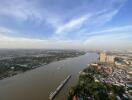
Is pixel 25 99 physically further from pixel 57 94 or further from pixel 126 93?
pixel 126 93

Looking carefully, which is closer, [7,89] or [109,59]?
[7,89]

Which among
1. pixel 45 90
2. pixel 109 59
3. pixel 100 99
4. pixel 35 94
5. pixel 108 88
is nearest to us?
pixel 100 99

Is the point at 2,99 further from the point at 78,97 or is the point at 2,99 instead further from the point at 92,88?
the point at 92,88

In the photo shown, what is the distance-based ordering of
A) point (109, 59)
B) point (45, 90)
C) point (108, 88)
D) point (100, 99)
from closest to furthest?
point (100, 99) → point (45, 90) → point (108, 88) → point (109, 59)

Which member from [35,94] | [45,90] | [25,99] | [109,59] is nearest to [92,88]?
[45,90]

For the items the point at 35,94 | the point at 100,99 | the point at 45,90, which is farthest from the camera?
the point at 45,90

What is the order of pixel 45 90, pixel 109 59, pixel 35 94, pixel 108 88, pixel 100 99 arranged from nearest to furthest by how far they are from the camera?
pixel 100 99 → pixel 35 94 → pixel 45 90 → pixel 108 88 → pixel 109 59

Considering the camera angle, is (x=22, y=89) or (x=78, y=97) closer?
(x=78, y=97)

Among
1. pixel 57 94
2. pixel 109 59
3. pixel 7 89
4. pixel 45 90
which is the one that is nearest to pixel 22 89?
pixel 7 89
